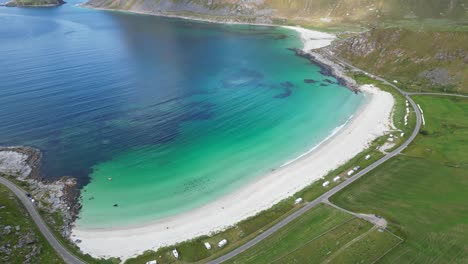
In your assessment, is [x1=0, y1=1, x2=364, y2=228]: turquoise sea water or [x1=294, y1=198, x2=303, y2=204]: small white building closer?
[x1=294, y1=198, x2=303, y2=204]: small white building

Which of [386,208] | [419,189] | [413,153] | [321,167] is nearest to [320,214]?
[386,208]

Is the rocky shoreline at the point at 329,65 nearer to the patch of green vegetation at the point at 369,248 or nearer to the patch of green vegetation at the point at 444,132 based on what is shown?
the patch of green vegetation at the point at 444,132

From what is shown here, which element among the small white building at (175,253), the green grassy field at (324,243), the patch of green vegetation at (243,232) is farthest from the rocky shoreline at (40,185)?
the green grassy field at (324,243)

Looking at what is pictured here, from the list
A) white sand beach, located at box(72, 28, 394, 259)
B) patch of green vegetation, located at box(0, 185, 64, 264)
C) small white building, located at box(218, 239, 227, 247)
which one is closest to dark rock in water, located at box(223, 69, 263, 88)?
white sand beach, located at box(72, 28, 394, 259)

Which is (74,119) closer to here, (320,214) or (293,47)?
(320,214)

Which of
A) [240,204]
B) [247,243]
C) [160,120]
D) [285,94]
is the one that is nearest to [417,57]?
[285,94]

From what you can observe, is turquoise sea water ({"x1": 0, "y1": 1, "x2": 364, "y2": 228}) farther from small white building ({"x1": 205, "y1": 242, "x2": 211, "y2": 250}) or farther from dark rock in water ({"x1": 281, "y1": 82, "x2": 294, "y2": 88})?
small white building ({"x1": 205, "y1": 242, "x2": 211, "y2": 250})
